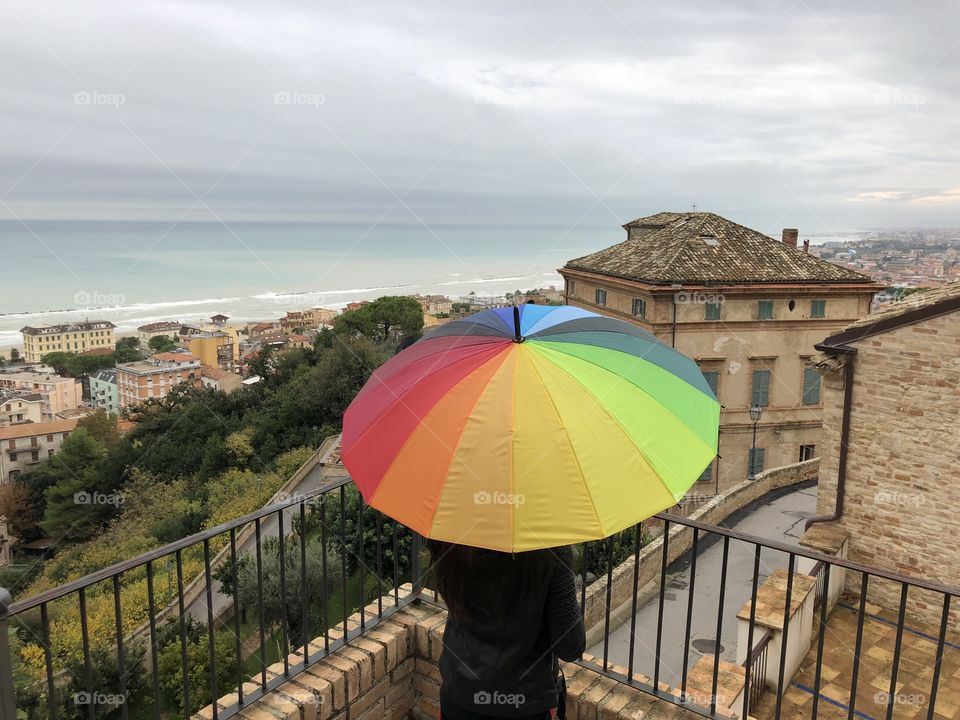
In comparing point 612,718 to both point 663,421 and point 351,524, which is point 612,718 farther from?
point 351,524

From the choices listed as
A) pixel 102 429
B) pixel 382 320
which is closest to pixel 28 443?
pixel 102 429

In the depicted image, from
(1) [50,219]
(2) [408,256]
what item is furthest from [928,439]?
(1) [50,219]

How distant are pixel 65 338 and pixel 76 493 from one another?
49400 mm

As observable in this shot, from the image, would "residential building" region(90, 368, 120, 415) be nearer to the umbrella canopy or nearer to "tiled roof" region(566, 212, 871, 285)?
"tiled roof" region(566, 212, 871, 285)

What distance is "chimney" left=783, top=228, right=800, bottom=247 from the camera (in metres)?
33.2

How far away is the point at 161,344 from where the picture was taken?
251 ft

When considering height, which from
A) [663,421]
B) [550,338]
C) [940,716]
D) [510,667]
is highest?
[550,338]

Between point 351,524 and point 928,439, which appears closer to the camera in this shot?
point 928,439

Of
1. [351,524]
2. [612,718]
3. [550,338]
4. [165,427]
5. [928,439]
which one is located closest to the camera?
[550,338]

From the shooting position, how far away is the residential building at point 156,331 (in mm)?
82188

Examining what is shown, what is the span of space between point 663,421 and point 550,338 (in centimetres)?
55

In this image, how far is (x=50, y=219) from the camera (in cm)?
12181

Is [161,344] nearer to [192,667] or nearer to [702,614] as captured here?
[192,667]

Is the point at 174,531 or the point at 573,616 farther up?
the point at 573,616
